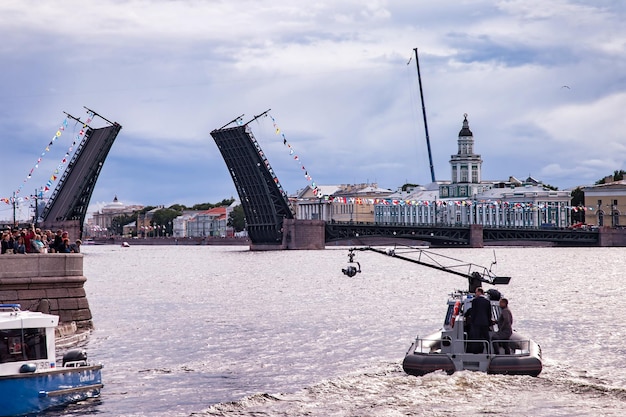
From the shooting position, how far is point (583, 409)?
13164 millimetres

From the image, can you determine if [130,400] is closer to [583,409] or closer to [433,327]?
[583,409]

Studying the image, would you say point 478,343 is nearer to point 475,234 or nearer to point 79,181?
point 79,181

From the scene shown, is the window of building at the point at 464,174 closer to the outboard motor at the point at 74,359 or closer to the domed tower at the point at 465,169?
the domed tower at the point at 465,169

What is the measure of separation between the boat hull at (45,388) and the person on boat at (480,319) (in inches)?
166

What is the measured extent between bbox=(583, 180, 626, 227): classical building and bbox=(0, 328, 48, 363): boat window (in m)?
91.9

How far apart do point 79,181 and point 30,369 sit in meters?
45.3

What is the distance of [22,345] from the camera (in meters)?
12.4

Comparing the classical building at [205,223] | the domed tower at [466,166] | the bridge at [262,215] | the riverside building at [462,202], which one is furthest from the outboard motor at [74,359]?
the classical building at [205,223]

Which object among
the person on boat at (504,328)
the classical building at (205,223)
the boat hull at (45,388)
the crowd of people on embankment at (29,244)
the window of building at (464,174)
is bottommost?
the boat hull at (45,388)

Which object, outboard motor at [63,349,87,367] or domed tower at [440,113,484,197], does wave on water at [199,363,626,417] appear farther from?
domed tower at [440,113,484,197]

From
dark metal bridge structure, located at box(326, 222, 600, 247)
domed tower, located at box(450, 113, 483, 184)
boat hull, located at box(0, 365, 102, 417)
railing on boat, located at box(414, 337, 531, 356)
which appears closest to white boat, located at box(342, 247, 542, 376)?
railing on boat, located at box(414, 337, 531, 356)

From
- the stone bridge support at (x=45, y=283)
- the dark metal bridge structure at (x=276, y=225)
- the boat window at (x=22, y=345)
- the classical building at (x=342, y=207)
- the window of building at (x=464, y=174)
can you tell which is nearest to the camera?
the boat window at (x=22, y=345)

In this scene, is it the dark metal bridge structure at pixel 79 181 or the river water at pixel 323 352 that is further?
the dark metal bridge structure at pixel 79 181

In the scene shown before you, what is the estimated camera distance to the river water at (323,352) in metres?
13.5
